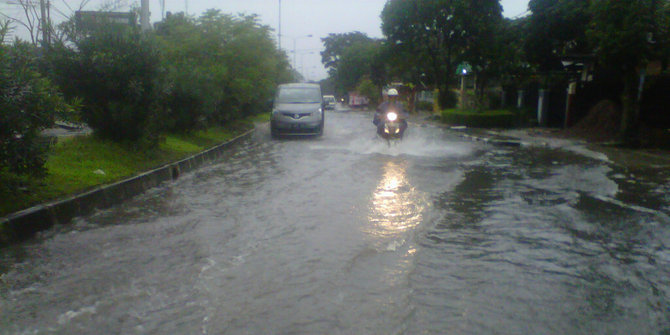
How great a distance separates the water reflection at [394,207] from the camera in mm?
6508

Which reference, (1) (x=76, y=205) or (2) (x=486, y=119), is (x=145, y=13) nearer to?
(1) (x=76, y=205)

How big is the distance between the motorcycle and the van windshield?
534 centimetres

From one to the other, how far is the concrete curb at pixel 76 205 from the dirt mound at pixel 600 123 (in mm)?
15047

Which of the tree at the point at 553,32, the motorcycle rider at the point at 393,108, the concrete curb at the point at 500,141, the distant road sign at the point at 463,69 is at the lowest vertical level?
the concrete curb at the point at 500,141

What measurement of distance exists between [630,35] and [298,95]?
1125 centimetres

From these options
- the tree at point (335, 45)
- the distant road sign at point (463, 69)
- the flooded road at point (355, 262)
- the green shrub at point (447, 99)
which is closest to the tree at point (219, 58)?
the flooded road at point (355, 262)

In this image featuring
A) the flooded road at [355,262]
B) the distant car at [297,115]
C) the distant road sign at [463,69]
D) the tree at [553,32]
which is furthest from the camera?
the distant road sign at [463,69]

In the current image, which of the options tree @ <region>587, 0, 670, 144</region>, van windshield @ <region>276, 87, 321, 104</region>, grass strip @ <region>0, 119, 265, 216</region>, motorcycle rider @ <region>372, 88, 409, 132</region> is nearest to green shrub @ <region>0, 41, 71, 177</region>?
grass strip @ <region>0, 119, 265, 216</region>

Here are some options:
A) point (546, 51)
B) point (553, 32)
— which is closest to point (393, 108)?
point (553, 32)

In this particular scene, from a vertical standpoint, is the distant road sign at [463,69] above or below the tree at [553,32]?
below

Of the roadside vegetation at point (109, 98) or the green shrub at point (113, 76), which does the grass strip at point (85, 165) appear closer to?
the roadside vegetation at point (109, 98)

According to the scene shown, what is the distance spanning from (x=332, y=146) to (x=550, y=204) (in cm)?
935

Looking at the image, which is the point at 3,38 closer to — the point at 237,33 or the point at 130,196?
the point at 130,196

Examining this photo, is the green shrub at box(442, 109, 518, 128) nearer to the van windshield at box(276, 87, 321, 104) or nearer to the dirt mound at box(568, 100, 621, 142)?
the dirt mound at box(568, 100, 621, 142)
